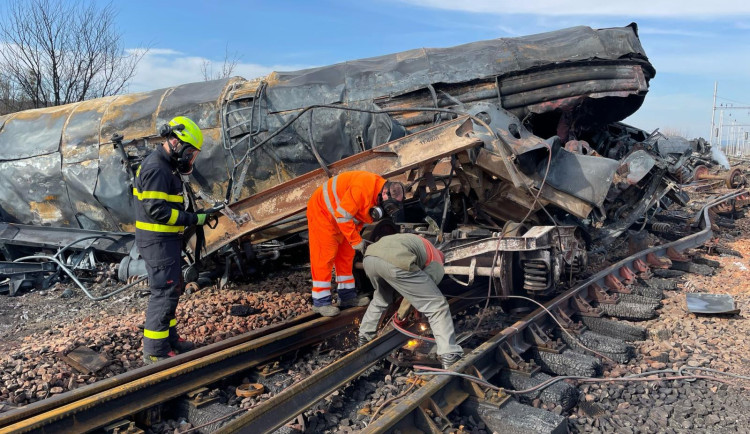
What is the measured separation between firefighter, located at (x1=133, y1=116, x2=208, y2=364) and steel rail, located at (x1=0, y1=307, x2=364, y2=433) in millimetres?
500

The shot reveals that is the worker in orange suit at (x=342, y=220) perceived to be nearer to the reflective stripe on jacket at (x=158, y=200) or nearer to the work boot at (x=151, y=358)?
the reflective stripe on jacket at (x=158, y=200)

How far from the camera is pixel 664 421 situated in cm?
345

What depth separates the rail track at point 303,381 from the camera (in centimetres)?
306

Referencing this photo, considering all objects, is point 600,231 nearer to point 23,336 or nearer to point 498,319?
point 498,319

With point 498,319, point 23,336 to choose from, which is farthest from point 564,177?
point 23,336

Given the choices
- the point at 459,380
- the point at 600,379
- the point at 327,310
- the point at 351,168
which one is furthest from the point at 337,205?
the point at 600,379

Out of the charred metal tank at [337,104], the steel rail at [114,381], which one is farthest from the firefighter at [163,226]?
the charred metal tank at [337,104]

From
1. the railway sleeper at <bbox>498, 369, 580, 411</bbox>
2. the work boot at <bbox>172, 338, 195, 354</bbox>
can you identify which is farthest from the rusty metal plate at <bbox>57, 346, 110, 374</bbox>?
the railway sleeper at <bbox>498, 369, 580, 411</bbox>

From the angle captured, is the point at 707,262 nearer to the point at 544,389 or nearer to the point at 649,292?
the point at 649,292

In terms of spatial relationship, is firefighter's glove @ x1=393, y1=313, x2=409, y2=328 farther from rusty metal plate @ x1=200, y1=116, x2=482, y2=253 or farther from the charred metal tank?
the charred metal tank

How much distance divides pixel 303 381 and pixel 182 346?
1.56m

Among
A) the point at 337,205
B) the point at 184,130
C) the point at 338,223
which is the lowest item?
the point at 338,223

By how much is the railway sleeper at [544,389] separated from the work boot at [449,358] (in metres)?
0.40

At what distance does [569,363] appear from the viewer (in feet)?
13.7
